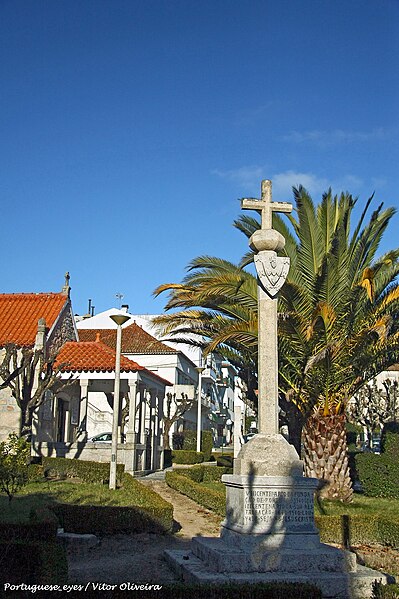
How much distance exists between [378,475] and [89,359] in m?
12.9

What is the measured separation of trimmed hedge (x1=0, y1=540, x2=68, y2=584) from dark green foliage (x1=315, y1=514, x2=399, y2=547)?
5650mm

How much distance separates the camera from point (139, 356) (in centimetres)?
4575

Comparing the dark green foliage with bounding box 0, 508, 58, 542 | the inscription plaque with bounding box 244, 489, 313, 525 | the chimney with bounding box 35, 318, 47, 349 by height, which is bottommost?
the dark green foliage with bounding box 0, 508, 58, 542

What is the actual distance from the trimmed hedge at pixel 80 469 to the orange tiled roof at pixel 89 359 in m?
4.11

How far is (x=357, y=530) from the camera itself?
11883mm

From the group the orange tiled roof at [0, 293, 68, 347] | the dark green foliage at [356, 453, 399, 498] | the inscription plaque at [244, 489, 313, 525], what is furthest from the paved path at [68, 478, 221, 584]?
the orange tiled roof at [0, 293, 68, 347]

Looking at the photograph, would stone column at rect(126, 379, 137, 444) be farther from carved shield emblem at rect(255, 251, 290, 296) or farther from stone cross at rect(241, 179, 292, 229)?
carved shield emblem at rect(255, 251, 290, 296)

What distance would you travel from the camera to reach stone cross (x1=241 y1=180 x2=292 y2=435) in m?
9.24

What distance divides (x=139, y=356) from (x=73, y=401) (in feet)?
48.9

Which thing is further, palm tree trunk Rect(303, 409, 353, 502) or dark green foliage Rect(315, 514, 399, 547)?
palm tree trunk Rect(303, 409, 353, 502)

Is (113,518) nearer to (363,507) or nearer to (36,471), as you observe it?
(363,507)

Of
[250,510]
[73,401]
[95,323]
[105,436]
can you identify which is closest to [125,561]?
[250,510]

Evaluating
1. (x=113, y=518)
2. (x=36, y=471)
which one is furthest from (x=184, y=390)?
(x=113, y=518)

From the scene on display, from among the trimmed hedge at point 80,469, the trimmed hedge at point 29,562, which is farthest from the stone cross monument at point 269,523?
the trimmed hedge at point 80,469
